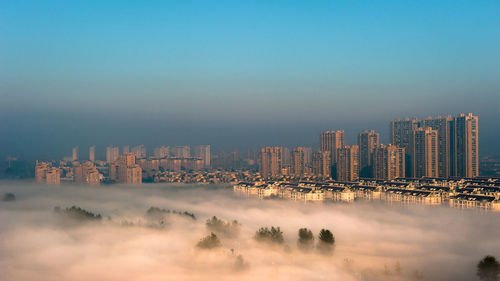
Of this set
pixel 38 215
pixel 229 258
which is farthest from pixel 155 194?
pixel 229 258

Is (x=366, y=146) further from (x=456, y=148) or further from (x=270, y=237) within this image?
(x=270, y=237)

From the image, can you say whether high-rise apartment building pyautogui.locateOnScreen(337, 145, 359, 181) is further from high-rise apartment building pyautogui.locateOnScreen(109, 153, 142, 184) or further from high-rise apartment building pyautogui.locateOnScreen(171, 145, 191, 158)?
high-rise apartment building pyautogui.locateOnScreen(171, 145, 191, 158)

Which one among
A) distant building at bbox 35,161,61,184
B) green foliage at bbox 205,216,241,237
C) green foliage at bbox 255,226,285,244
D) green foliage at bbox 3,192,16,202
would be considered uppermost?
distant building at bbox 35,161,61,184

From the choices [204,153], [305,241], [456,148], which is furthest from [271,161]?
[305,241]

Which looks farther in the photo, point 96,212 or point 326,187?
point 326,187

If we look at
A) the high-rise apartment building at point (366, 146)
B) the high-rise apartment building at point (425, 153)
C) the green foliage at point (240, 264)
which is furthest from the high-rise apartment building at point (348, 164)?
the green foliage at point (240, 264)

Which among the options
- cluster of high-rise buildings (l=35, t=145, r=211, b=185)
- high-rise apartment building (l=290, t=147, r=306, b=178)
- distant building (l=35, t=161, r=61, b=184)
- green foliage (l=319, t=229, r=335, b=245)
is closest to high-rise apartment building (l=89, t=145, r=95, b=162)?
cluster of high-rise buildings (l=35, t=145, r=211, b=185)

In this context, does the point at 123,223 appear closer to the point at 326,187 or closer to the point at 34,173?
the point at 326,187

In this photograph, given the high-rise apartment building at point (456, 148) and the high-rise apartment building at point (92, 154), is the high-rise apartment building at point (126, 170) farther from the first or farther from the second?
the high-rise apartment building at point (456, 148)
